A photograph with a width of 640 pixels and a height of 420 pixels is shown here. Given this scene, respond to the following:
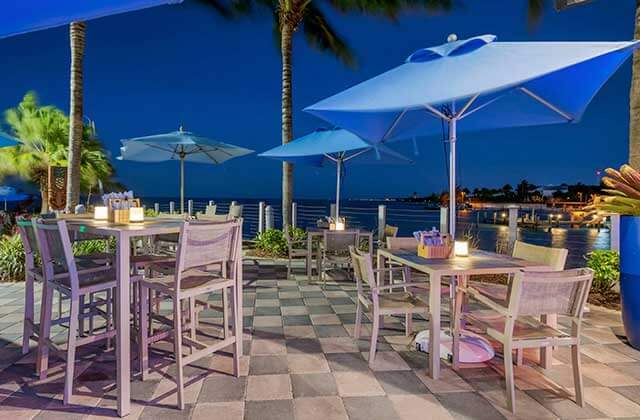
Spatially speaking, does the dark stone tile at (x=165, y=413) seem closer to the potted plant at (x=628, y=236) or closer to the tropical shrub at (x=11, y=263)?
the potted plant at (x=628, y=236)

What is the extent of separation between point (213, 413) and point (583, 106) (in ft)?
11.4

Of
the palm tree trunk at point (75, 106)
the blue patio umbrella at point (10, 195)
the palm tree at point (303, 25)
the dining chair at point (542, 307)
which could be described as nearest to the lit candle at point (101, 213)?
the dining chair at point (542, 307)

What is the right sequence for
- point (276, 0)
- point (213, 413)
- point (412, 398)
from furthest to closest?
point (276, 0)
point (412, 398)
point (213, 413)

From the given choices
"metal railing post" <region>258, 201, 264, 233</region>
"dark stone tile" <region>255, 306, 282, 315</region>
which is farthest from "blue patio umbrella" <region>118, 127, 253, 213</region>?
"dark stone tile" <region>255, 306, 282, 315</region>

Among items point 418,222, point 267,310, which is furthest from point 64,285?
point 418,222

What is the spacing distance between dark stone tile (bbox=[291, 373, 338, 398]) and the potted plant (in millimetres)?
2461

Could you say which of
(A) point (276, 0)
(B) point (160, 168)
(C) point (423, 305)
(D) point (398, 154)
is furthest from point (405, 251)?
(B) point (160, 168)

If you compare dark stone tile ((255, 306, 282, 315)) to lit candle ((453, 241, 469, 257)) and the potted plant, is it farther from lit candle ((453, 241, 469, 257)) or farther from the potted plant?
the potted plant

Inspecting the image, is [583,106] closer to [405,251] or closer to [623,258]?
[623,258]

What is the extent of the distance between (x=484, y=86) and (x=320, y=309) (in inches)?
110

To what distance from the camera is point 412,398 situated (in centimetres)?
223

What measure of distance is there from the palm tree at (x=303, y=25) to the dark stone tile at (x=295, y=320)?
13.2 feet

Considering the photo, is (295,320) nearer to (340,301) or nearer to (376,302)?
(340,301)

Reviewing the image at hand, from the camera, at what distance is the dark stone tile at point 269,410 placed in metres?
2.03
